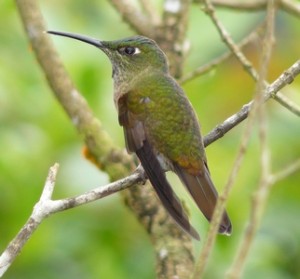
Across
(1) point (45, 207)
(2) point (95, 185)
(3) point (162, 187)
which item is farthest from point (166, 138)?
(2) point (95, 185)

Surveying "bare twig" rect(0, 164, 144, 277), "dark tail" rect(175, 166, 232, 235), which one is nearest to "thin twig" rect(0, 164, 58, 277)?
"bare twig" rect(0, 164, 144, 277)

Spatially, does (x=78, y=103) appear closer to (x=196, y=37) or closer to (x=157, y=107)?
(x=157, y=107)

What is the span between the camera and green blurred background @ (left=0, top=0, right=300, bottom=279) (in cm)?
530

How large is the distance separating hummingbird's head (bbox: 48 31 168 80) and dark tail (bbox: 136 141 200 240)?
69cm

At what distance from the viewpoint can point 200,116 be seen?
5.75 m

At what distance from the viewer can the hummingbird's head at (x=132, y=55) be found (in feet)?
15.7

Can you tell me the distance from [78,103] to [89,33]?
189 centimetres

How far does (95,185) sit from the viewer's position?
552 centimetres

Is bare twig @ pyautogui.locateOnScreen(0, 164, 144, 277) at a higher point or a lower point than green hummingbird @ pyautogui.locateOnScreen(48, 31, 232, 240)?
lower

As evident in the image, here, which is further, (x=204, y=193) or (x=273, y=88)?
(x=204, y=193)

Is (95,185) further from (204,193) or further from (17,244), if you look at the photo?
(17,244)

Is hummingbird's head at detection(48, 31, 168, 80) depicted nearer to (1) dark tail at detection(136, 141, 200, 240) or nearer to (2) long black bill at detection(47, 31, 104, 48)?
(2) long black bill at detection(47, 31, 104, 48)

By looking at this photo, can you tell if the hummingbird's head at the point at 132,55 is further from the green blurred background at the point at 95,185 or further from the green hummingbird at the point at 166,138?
the green blurred background at the point at 95,185

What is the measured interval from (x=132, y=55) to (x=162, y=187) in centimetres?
115
